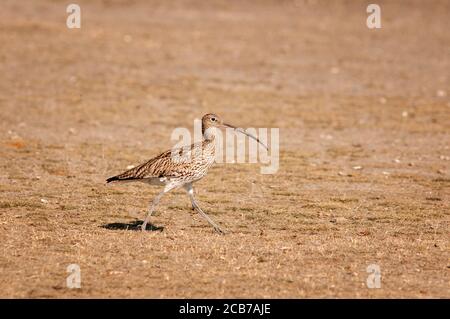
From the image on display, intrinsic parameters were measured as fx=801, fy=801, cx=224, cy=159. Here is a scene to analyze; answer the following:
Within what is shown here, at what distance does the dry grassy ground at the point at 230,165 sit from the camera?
9.50 metres

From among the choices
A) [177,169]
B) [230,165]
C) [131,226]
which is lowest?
[131,226]

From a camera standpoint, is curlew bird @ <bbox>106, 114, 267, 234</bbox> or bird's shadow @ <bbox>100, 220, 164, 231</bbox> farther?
bird's shadow @ <bbox>100, 220, 164, 231</bbox>

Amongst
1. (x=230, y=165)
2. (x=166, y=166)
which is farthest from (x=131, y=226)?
(x=230, y=165)

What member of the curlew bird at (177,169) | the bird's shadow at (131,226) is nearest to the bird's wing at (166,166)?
the curlew bird at (177,169)

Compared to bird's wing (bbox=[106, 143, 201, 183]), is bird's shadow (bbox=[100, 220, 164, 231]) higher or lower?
lower

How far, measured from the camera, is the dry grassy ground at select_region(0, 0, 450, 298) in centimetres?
950

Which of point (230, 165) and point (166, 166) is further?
point (230, 165)

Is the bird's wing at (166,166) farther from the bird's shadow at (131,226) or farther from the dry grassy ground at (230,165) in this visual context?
the dry grassy ground at (230,165)

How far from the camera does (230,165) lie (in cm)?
1551

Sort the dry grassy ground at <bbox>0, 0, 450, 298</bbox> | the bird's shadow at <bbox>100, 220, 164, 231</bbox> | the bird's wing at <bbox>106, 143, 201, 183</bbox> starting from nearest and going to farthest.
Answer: the dry grassy ground at <bbox>0, 0, 450, 298</bbox> → the bird's wing at <bbox>106, 143, 201, 183</bbox> → the bird's shadow at <bbox>100, 220, 164, 231</bbox>

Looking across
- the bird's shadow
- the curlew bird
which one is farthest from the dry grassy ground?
the curlew bird

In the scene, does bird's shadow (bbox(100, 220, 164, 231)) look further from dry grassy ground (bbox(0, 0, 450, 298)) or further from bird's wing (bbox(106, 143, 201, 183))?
bird's wing (bbox(106, 143, 201, 183))

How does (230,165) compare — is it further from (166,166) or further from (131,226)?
(166,166)

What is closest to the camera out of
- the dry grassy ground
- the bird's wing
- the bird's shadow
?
the dry grassy ground
